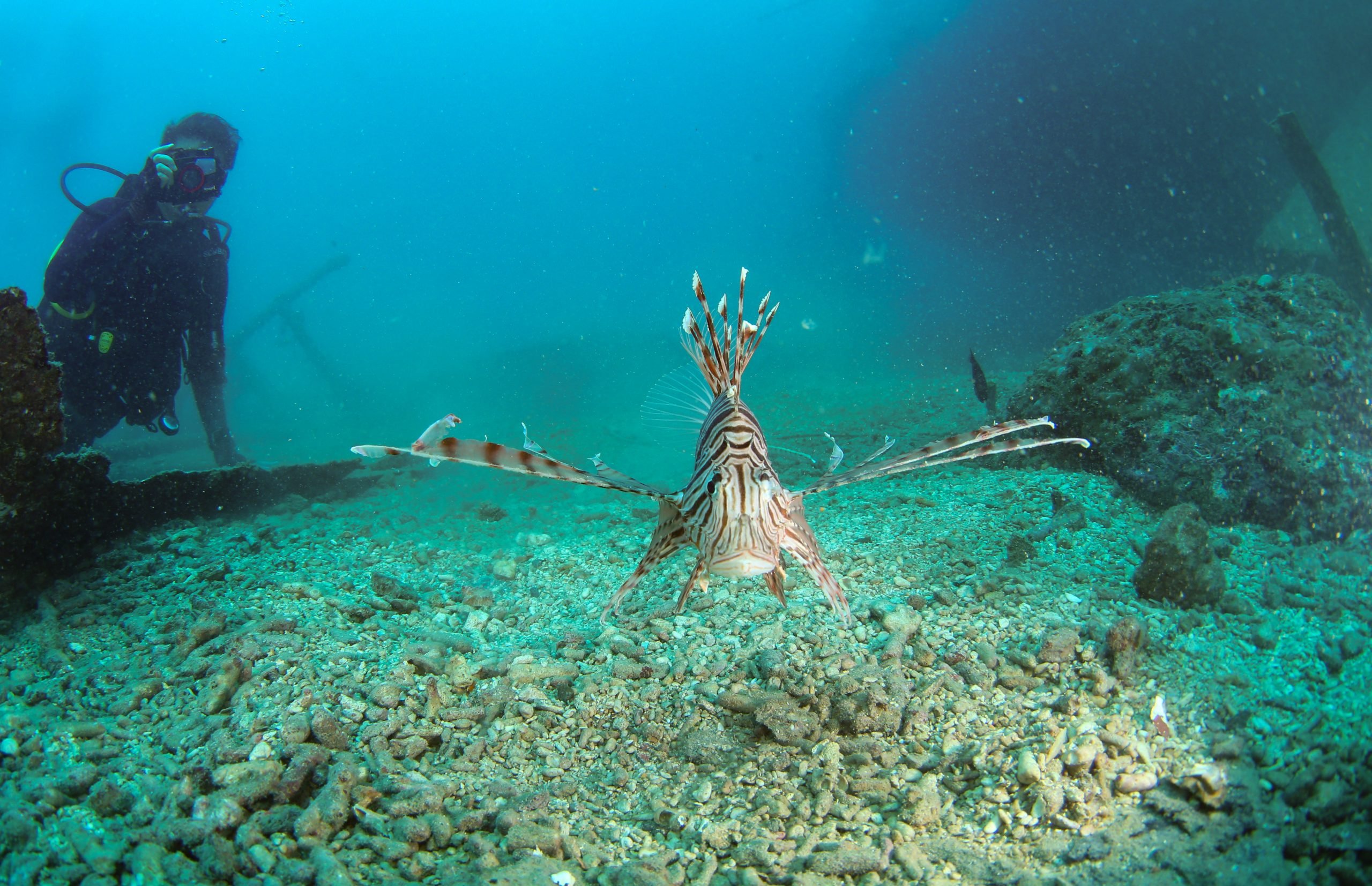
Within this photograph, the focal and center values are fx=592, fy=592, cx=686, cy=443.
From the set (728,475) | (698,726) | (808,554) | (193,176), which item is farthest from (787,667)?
(193,176)

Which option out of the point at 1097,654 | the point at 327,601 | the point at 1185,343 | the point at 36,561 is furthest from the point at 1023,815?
the point at 36,561

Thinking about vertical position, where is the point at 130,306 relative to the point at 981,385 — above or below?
below

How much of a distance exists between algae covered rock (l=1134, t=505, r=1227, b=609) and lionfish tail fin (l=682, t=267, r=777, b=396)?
2.88 meters

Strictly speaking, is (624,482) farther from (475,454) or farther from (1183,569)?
(1183,569)

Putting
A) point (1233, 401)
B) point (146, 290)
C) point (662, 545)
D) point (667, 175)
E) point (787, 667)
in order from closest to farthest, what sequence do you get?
point (662, 545)
point (787, 667)
point (1233, 401)
point (146, 290)
point (667, 175)

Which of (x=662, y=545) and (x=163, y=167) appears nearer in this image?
(x=662, y=545)

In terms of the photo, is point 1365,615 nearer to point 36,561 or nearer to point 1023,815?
point 1023,815

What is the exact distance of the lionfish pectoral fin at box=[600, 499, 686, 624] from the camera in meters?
2.79

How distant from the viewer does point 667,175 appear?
351 ft

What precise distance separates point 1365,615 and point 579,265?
10749 cm

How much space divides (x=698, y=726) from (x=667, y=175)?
11539 cm

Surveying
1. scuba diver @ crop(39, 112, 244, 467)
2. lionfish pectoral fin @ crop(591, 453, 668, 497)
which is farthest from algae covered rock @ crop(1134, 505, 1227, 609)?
scuba diver @ crop(39, 112, 244, 467)

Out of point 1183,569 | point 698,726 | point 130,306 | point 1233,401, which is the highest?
point 130,306

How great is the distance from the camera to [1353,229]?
1261 centimetres
